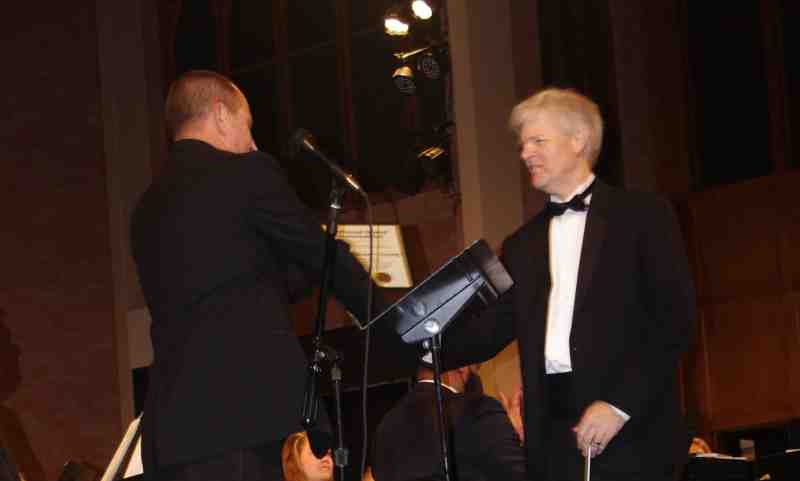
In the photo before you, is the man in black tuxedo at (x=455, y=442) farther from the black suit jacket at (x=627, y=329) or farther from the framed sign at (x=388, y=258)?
the black suit jacket at (x=627, y=329)

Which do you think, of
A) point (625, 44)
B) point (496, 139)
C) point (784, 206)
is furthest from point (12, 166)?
point (784, 206)

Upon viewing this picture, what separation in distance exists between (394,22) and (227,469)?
550 cm

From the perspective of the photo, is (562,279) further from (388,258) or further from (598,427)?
(388,258)

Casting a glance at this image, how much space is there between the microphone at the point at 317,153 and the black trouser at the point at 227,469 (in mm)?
658

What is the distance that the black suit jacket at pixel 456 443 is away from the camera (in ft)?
13.0

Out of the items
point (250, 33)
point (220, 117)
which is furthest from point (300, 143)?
point (250, 33)

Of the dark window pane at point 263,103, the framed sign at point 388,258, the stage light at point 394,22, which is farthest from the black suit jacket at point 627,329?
the dark window pane at point 263,103

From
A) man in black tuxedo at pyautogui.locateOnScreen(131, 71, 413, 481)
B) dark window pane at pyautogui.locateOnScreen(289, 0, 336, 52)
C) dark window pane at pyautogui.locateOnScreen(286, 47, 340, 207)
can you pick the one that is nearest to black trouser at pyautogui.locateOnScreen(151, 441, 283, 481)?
man in black tuxedo at pyautogui.locateOnScreen(131, 71, 413, 481)

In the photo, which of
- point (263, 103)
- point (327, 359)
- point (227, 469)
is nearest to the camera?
point (227, 469)

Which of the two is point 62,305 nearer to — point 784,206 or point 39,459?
point 39,459

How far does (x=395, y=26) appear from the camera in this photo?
7.54 m

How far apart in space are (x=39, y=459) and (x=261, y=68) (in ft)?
13.2

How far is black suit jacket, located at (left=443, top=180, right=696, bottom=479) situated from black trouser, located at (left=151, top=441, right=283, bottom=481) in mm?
701

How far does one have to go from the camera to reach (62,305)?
8398 mm
